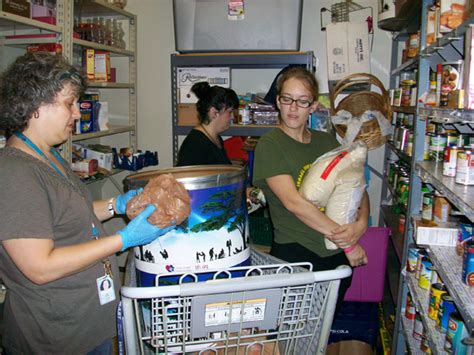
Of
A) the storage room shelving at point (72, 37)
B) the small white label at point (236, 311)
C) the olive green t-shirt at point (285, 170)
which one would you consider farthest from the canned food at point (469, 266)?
the storage room shelving at point (72, 37)

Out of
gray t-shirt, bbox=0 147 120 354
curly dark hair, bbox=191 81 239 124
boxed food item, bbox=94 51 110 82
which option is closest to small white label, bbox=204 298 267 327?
gray t-shirt, bbox=0 147 120 354

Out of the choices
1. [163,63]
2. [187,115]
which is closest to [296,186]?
[187,115]

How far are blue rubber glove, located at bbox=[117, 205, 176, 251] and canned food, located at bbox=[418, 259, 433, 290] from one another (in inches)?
53.6

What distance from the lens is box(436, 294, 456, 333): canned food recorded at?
1.60 metres

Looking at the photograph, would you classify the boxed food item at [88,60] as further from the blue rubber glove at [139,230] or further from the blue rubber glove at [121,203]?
the blue rubber glove at [139,230]

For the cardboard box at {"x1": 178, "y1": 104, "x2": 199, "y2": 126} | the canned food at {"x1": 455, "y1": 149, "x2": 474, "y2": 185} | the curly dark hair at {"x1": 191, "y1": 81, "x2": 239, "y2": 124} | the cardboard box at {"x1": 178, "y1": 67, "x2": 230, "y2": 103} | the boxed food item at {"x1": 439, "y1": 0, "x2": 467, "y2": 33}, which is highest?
the boxed food item at {"x1": 439, "y1": 0, "x2": 467, "y2": 33}

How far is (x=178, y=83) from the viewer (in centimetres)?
355

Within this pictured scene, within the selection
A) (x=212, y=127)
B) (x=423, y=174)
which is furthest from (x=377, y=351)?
(x=212, y=127)

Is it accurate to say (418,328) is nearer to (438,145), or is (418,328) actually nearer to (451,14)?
(438,145)

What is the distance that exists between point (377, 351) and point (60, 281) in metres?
2.32

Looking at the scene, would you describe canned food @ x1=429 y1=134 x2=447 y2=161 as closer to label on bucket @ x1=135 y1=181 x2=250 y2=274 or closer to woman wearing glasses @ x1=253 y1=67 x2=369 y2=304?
woman wearing glasses @ x1=253 y1=67 x2=369 y2=304

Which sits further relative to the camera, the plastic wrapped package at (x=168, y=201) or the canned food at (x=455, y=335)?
the canned food at (x=455, y=335)

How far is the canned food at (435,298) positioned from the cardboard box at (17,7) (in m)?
2.53

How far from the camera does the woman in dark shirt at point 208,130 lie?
9.11 ft
